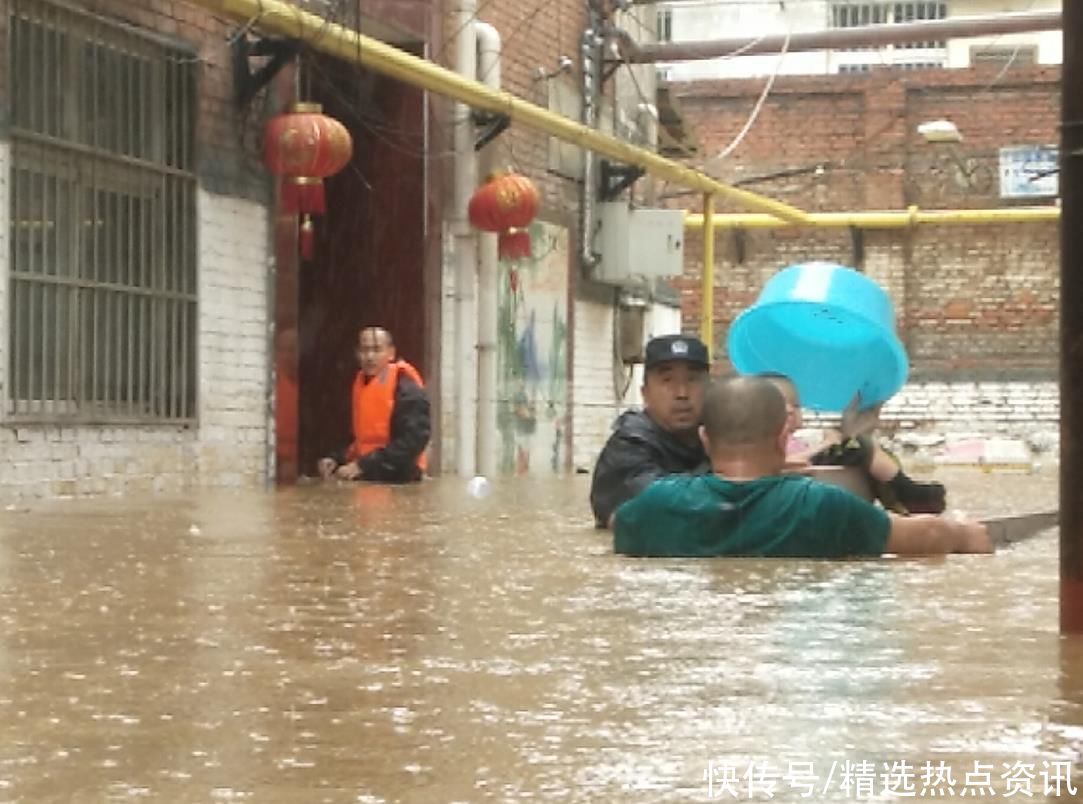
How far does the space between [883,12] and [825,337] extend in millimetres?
25065

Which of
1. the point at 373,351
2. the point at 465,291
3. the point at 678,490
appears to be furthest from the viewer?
the point at 465,291

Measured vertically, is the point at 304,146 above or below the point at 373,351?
above

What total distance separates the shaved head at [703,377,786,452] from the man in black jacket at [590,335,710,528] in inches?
35.0

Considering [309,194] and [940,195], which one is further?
[940,195]

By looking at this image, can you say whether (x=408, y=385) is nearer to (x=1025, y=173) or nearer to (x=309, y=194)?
(x=309, y=194)

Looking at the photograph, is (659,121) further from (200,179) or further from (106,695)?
(106,695)

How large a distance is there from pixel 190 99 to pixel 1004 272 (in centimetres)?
1669

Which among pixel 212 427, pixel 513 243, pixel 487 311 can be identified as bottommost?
pixel 212 427

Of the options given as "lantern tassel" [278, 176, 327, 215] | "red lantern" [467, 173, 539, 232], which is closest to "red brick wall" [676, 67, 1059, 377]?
"red lantern" [467, 173, 539, 232]

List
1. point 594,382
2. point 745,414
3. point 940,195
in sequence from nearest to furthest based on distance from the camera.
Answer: point 745,414 < point 594,382 < point 940,195

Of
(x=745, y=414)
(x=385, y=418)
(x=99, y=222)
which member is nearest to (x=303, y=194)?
(x=385, y=418)

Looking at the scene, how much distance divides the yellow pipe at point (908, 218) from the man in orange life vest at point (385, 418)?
41.2 ft

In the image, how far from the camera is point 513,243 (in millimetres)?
16984

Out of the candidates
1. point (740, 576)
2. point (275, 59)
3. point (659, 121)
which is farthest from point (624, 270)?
point (740, 576)
